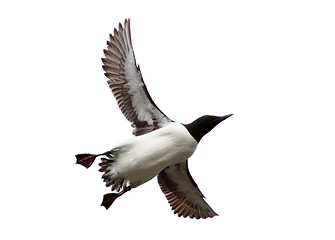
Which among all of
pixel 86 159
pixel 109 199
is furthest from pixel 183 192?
pixel 86 159

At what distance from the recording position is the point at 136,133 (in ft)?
42.5

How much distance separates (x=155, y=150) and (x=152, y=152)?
0.18 feet

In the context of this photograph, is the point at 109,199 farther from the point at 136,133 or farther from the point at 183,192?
the point at 183,192

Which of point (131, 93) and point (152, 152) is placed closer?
point (152, 152)

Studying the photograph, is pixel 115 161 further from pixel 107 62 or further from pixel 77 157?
pixel 107 62

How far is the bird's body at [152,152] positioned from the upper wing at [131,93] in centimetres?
29

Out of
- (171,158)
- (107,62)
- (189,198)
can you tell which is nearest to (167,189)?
(189,198)

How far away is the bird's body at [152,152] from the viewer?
12.6 meters

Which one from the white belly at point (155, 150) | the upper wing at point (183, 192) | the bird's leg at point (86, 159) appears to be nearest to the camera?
the white belly at point (155, 150)

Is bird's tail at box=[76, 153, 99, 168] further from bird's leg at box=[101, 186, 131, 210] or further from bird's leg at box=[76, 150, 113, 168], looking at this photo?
bird's leg at box=[101, 186, 131, 210]

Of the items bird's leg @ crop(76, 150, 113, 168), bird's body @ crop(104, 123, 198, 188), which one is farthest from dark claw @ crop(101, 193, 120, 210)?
bird's leg @ crop(76, 150, 113, 168)

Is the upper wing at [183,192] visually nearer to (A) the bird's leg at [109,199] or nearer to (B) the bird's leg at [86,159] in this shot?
(A) the bird's leg at [109,199]

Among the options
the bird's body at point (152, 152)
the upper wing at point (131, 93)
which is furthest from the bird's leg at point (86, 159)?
the upper wing at point (131, 93)

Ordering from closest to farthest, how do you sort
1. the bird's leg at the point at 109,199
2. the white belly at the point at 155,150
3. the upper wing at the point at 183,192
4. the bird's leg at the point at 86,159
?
the white belly at the point at 155,150 < the bird's leg at the point at 86,159 < the bird's leg at the point at 109,199 < the upper wing at the point at 183,192
